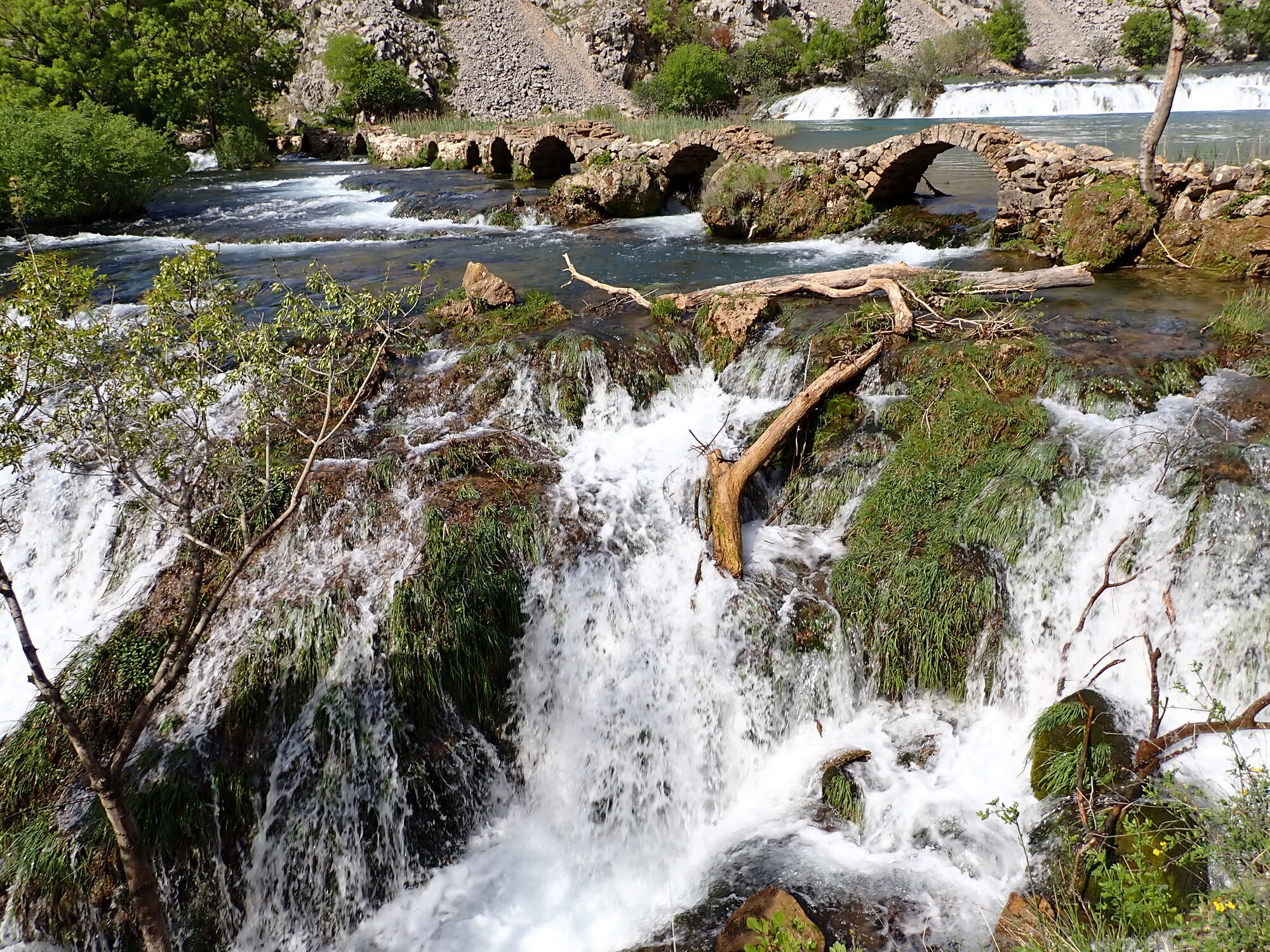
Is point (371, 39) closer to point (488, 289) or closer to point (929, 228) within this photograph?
point (929, 228)

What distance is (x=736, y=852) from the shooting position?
527 cm

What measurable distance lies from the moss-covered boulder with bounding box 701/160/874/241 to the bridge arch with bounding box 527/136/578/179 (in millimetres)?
8292

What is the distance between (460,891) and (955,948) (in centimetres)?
332

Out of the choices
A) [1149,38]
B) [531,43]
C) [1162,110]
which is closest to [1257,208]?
[1162,110]

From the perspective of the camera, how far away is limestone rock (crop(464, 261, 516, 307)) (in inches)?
388

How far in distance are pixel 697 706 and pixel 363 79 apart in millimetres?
48448

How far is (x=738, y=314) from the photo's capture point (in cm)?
885

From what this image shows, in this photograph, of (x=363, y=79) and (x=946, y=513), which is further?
(x=363, y=79)

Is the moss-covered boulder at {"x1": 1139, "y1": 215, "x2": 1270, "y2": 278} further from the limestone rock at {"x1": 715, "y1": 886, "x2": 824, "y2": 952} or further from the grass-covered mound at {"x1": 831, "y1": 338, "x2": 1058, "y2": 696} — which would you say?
the limestone rock at {"x1": 715, "y1": 886, "x2": 824, "y2": 952}

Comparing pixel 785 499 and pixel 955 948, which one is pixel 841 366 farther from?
pixel 955 948

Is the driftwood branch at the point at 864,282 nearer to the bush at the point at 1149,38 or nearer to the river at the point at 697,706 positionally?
the river at the point at 697,706

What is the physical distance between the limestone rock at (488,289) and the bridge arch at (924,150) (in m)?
7.82

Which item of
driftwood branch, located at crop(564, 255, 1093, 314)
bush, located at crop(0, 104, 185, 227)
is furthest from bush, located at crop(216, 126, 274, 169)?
driftwood branch, located at crop(564, 255, 1093, 314)

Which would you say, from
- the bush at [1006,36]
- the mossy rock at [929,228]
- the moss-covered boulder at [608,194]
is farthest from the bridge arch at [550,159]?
the bush at [1006,36]
